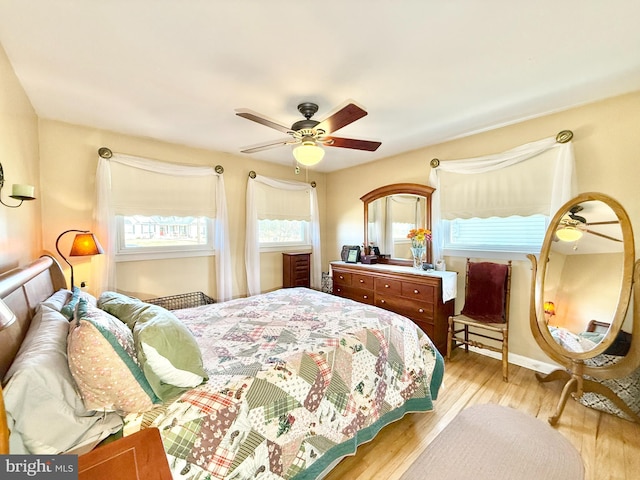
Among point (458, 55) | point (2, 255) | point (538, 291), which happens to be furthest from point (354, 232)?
point (2, 255)

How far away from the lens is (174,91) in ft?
7.02

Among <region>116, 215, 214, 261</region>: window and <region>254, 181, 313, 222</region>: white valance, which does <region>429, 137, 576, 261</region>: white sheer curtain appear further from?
<region>116, 215, 214, 261</region>: window

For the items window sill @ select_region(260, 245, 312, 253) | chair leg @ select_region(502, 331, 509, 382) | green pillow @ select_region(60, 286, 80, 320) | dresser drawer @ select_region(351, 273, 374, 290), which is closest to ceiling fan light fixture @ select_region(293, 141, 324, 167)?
green pillow @ select_region(60, 286, 80, 320)

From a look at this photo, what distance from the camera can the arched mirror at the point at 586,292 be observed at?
194cm

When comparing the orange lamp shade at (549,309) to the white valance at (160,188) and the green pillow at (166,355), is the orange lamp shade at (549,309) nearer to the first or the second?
the green pillow at (166,355)

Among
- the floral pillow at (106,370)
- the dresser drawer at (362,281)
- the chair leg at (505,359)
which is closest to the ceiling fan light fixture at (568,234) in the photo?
the chair leg at (505,359)

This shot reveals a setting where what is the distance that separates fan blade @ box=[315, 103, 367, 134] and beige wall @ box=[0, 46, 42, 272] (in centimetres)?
199

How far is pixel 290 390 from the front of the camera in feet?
4.66

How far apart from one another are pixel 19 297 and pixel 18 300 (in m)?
0.03

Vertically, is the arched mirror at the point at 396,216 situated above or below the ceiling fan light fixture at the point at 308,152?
below

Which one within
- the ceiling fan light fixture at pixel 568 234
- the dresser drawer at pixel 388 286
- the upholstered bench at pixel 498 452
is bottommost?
the upholstered bench at pixel 498 452

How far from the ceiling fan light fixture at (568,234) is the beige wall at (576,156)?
45cm

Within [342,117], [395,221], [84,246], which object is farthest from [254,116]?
[395,221]

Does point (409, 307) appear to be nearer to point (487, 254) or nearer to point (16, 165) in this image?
point (487, 254)
